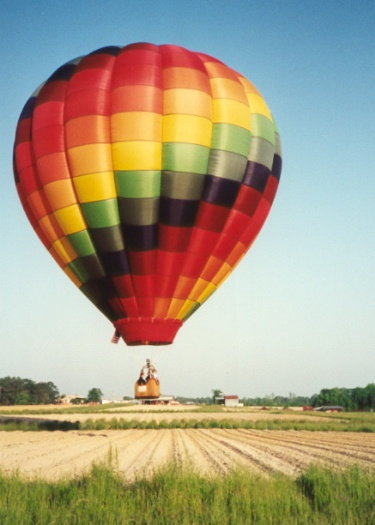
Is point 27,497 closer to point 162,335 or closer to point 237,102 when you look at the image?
point 162,335

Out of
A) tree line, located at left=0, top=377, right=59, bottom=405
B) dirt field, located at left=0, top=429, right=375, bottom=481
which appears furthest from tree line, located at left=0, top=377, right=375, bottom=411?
dirt field, located at left=0, top=429, right=375, bottom=481

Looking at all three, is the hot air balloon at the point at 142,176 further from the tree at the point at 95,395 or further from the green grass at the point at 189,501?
the tree at the point at 95,395

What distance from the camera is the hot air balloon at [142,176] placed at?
15445 mm

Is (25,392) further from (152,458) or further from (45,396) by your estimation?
(152,458)

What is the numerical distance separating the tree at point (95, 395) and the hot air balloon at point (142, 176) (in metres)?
158

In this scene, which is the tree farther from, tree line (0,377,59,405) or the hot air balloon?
the hot air balloon

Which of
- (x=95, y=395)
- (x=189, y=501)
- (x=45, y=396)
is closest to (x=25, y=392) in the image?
(x=45, y=396)

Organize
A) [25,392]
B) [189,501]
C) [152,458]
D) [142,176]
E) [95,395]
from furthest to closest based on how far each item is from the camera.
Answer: [95,395], [25,392], [142,176], [152,458], [189,501]

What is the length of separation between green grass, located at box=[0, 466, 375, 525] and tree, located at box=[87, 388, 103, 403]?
16633 cm

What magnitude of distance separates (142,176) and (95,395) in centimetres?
16183

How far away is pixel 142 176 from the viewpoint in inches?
600

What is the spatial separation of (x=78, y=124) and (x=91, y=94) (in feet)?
3.63

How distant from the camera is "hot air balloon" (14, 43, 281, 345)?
50.7 feet

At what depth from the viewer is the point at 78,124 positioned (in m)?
15.7
